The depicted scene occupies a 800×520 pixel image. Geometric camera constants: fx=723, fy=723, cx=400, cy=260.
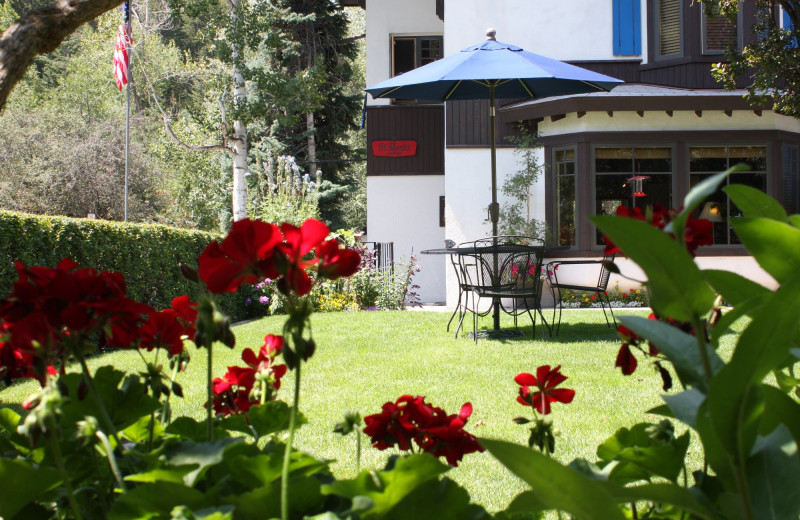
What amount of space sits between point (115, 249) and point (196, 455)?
731 cm

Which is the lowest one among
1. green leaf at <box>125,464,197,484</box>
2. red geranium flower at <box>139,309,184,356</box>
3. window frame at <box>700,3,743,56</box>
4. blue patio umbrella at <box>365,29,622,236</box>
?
green leaf at <box>125,464,197,484</box>

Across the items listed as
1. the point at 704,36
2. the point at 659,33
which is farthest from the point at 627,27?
the point at 704,36

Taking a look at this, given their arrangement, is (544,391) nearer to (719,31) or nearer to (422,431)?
Answer: (422,431)

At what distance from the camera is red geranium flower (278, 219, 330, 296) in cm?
68

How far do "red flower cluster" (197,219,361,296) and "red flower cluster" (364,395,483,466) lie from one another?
0.23m

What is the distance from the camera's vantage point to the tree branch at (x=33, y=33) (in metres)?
1.78

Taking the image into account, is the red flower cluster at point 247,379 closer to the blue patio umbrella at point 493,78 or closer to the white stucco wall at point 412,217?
the blue patio umbrella at point 493,78

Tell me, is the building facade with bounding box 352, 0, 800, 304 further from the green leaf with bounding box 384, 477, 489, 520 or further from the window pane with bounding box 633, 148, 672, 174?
the green leaf with bounding box 384, 477, 489, 520

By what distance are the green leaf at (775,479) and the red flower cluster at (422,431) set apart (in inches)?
13.1

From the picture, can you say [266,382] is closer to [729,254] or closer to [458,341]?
[458,341]

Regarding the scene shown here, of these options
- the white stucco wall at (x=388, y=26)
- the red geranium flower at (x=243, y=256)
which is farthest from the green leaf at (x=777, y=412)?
the white stucco wall at (x=388, y=26)

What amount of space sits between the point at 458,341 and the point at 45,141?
56.2 ft

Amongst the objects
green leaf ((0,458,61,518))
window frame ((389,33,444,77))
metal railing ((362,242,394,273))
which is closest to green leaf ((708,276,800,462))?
green leaf ((0,458,61,518))

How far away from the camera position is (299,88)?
13492mm
